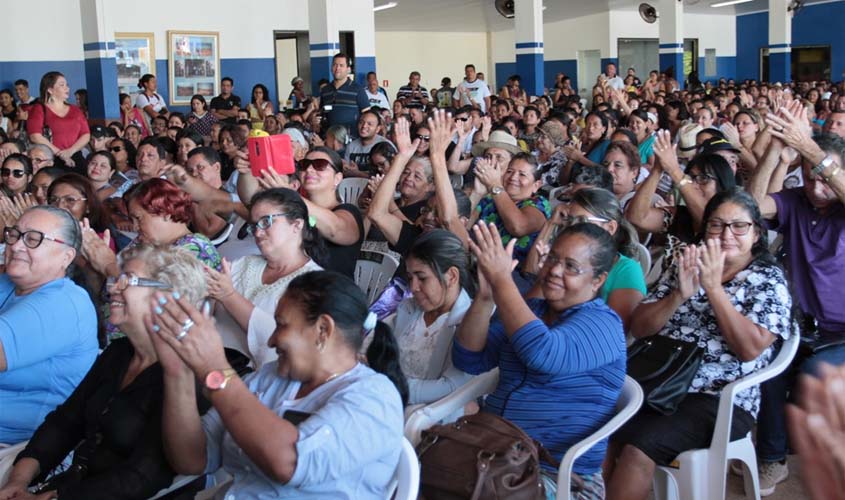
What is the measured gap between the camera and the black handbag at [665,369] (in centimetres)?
261

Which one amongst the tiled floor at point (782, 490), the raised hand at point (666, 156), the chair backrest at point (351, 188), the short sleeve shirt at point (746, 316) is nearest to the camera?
the short sleeve shirt at point (746, 316)

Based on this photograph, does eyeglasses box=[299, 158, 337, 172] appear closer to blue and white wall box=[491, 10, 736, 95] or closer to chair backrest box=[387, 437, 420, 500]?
chair backrest box=[387, 437, 420, 500]

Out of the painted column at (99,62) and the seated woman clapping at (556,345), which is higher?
the painted column at (99,62)

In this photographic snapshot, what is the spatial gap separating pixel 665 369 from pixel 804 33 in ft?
85.2

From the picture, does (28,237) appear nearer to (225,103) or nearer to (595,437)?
(595,437)

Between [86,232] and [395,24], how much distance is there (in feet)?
66.4

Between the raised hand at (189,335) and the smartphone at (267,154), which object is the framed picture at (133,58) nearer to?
the smartphone at (267,154)

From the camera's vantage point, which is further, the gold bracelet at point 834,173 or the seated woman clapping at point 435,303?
the gold bracelet at point 834,173

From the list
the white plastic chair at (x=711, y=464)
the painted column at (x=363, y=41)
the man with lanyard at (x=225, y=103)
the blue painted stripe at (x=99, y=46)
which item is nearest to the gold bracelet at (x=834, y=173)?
the white plastic chair at (x=711, y=464)

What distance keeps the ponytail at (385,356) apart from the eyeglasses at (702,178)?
207cm

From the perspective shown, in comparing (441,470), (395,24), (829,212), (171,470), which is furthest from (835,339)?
(395,24)

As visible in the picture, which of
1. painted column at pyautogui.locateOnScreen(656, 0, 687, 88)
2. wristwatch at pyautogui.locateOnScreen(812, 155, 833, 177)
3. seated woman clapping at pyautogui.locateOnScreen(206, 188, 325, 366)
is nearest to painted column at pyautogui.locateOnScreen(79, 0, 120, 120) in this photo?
seated woman clapping at pyautogui.locateOnScreen(206, 188, 325, 366)

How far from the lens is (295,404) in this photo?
1959 millimetres

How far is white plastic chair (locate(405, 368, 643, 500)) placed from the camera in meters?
2.23
